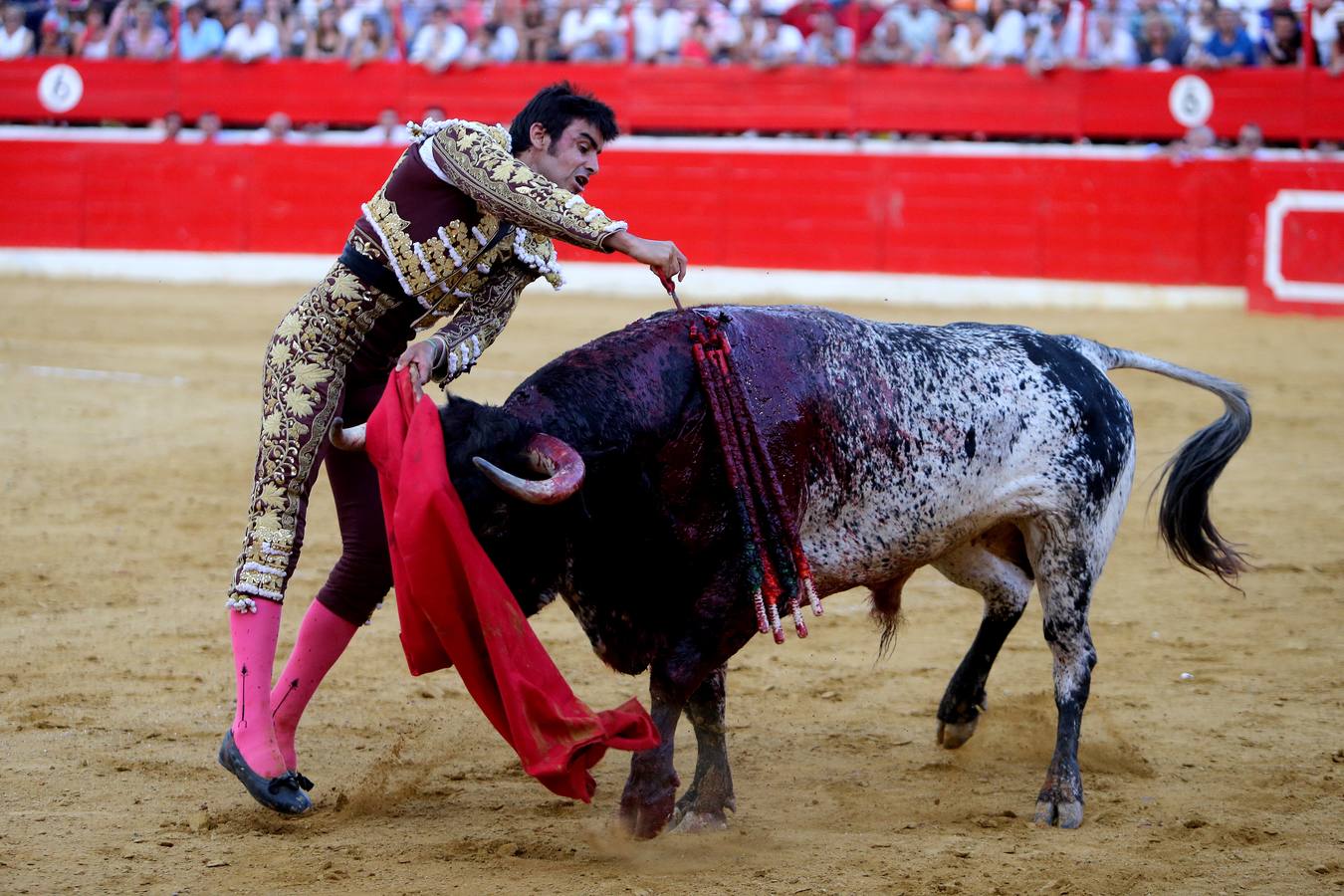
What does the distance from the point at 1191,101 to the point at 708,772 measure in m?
10.8

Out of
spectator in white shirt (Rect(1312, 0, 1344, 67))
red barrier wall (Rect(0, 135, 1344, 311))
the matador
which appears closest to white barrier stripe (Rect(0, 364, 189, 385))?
red barrier wall (Rect(0, 135, 1344, 311))

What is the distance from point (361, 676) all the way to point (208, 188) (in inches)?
423

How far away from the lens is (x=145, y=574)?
5.11m

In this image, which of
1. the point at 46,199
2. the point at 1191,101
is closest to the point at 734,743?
the point at 1191,101

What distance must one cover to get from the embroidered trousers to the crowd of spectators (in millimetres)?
10800

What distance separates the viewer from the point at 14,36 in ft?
49.5

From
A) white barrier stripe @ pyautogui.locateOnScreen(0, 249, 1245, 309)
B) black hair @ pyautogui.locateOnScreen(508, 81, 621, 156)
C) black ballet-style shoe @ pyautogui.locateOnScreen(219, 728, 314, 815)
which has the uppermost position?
black hair @ pyautogui.locateOnScreen(508, 81, 621, 156)

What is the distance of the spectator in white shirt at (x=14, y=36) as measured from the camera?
15.0 metres

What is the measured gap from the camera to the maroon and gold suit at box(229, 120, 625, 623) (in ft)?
10.1

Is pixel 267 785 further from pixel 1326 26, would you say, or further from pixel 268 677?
pixel 1326 26

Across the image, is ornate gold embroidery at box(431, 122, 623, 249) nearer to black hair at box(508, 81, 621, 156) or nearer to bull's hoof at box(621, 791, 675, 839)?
black hair at box(508, 81, 621, 156)

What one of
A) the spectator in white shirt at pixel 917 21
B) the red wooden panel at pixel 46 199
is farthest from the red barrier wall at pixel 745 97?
the red wooden panel at pixel 46 199

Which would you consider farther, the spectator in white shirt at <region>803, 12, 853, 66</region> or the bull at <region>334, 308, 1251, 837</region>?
the spectator in white shirt at <region>803, 12, 853, 66</region>

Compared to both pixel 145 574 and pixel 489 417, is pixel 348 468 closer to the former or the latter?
pixel 489 417
